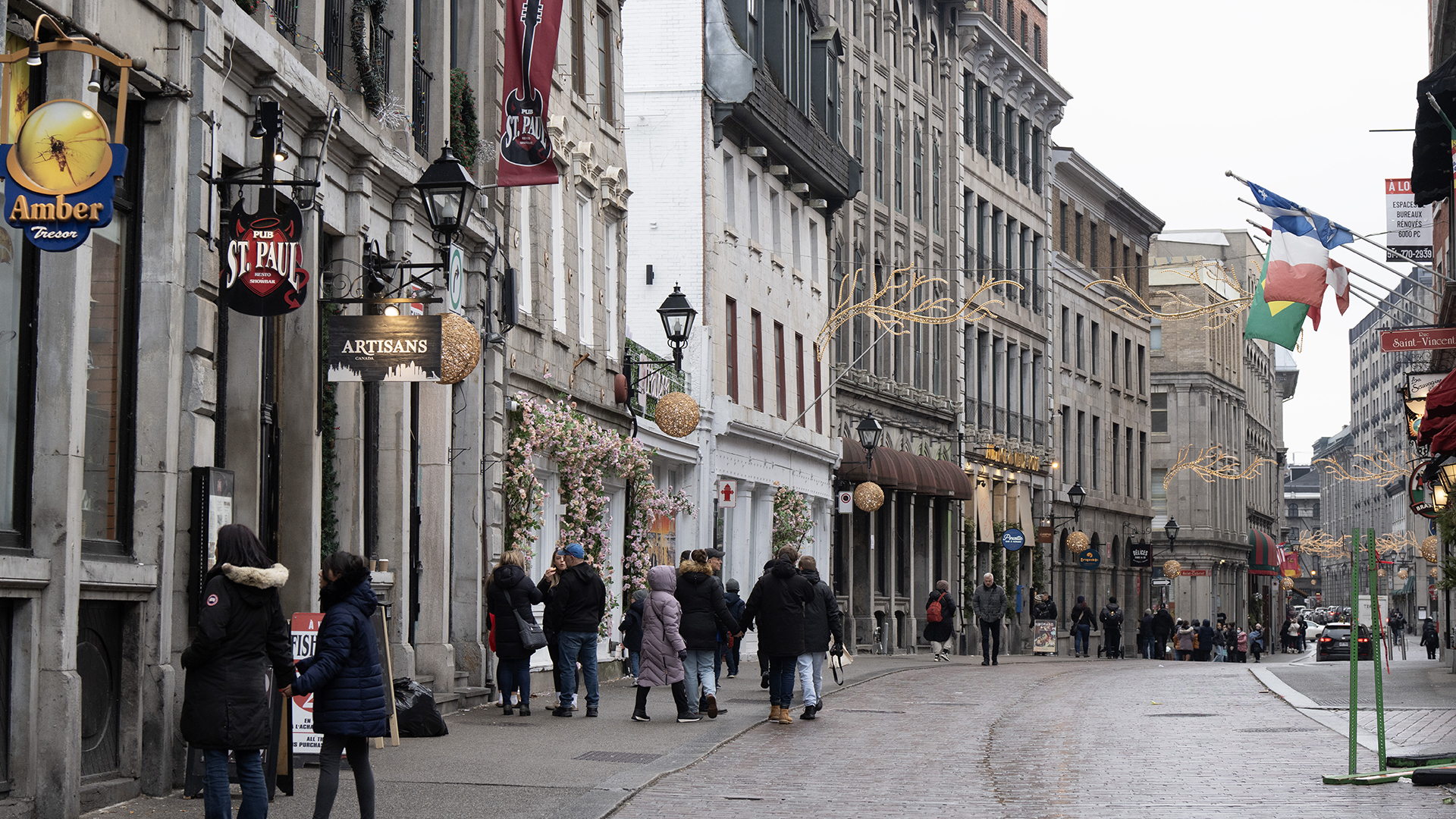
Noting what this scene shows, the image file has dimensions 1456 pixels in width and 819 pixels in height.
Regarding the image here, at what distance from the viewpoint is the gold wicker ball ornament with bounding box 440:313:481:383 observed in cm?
1745

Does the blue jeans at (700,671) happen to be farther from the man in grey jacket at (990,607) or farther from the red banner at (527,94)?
the man in grey jacket at (990,607)

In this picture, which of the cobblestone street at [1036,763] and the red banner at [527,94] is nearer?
the cobblestone street at [1036,763]

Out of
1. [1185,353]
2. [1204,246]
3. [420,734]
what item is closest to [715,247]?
[420,734]

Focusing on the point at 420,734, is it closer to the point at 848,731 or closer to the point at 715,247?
the point at 848,731

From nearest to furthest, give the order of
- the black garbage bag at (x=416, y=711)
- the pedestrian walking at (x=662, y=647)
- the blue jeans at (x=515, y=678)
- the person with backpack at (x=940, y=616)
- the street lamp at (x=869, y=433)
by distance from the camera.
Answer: the black garbage bag at (x=416, y=711) < the pedestrian walking at (x=662, y=647) < the blue jeans at (x=515, y=678) < the person with backpack at (x=940, y=616) < the street lamp at (x=869, y=433)

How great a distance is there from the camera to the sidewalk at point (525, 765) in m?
12.0

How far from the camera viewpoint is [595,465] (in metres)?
25.5

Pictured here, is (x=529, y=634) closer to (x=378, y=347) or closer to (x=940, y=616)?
(x=378, y=347)

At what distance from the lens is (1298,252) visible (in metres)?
24.1

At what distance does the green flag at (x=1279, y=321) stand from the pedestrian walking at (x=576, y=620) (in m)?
9.03

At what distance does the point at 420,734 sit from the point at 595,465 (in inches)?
363

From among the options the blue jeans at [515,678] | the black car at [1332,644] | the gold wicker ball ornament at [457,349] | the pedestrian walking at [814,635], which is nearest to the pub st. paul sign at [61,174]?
the gold wicker ball ornament at [457,349]

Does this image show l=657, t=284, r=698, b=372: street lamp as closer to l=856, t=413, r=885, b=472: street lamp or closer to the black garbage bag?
the black garbage bag

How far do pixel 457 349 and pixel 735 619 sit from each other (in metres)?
5.90
